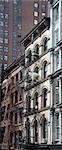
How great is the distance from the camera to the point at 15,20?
13188 cm

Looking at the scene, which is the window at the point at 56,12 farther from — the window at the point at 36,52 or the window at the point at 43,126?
the window at the point at 43,126

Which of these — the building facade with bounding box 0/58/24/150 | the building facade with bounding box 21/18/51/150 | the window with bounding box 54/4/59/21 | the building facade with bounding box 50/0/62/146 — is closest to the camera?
the building facade with bounding box 50/0/62/146

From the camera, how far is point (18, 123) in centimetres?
5456

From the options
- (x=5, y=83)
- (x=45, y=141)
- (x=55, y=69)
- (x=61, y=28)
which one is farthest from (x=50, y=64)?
(x=5, y=83)

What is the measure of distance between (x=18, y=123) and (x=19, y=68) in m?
7.76

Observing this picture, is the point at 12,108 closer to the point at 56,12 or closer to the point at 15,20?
the point at 56,12

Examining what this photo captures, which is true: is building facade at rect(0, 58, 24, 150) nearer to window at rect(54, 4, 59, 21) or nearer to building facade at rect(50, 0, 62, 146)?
building facade at rect(50, 0, 62, 146)

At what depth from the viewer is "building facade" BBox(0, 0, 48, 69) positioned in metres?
127

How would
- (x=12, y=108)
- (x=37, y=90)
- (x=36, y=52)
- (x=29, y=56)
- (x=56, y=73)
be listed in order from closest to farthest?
(x=56, y=73), (x=37, y=90), (x=36, y=52), (x=29, y=56), (x=12, y=108)

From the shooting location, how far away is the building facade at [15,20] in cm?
12694

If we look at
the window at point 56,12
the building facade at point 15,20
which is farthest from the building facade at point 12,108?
the building facade at point 15,20

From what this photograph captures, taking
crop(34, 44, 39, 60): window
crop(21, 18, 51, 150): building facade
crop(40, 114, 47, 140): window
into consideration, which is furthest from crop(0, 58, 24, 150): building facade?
crop(40, 114, 47, 140): window

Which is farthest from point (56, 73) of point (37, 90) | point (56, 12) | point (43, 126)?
point (56, 12)

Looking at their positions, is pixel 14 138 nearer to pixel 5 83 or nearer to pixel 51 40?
pixel 5 83
